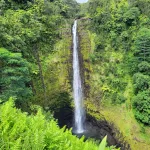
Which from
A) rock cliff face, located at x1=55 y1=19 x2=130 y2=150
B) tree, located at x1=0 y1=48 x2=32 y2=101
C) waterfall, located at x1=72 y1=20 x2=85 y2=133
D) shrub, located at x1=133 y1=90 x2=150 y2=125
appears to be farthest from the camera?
waterfall, located at x1=72 y1=20 x2=85 y2=133

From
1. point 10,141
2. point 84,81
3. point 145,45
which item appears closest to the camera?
point 10,141

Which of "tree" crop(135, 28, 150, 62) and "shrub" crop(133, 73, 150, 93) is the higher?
"tree" crop(135, 28, 150, 62)

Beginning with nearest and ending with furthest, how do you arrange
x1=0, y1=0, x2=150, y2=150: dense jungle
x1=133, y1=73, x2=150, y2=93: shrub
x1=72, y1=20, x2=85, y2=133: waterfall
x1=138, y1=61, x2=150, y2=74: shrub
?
x1=0, y1=0, x2=150, y2=150: dense jungle < x1=133, y1=73, x2=150, y2=93: shrub < x1=138, y1=61, x2=150, y2=74: shrub < x1=72, y1=20, x2=85, y2=133: waterfall

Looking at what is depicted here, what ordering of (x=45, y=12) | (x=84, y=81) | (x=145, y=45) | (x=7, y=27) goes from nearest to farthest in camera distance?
(x=7, y=27), (x=145, y=45), (x=84, y=81), (x=45, y=12)

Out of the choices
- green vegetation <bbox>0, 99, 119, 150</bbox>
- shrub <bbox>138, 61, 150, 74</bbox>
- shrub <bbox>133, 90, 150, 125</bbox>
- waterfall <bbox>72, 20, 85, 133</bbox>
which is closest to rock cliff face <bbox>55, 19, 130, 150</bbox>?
waterfall <bbox>72, 20, 85, 133</bbox>

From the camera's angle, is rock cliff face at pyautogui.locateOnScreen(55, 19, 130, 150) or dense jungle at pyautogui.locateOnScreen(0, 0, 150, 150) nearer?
dense jungle at pyautogui.locateOnScreen(0, 0, 150, 150)

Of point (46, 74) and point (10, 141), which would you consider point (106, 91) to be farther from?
point (10, 141)

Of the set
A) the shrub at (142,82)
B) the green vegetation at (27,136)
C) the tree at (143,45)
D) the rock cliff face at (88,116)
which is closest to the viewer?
the green vegetation at (27,136)

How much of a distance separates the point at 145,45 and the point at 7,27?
10701 millimetres

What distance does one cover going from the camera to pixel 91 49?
22.0m

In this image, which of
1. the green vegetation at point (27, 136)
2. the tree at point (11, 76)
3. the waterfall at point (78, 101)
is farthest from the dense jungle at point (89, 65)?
the green vegetation at point (27, 136)

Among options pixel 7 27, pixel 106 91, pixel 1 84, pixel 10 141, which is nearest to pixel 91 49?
pixel 106 91

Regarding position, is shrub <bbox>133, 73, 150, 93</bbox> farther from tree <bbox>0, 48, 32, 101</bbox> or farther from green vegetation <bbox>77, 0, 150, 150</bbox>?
tree <bbox>0, 48, 32, 101</bbox>

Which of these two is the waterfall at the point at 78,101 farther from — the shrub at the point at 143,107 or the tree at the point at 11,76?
the tree at the point at 11,76
